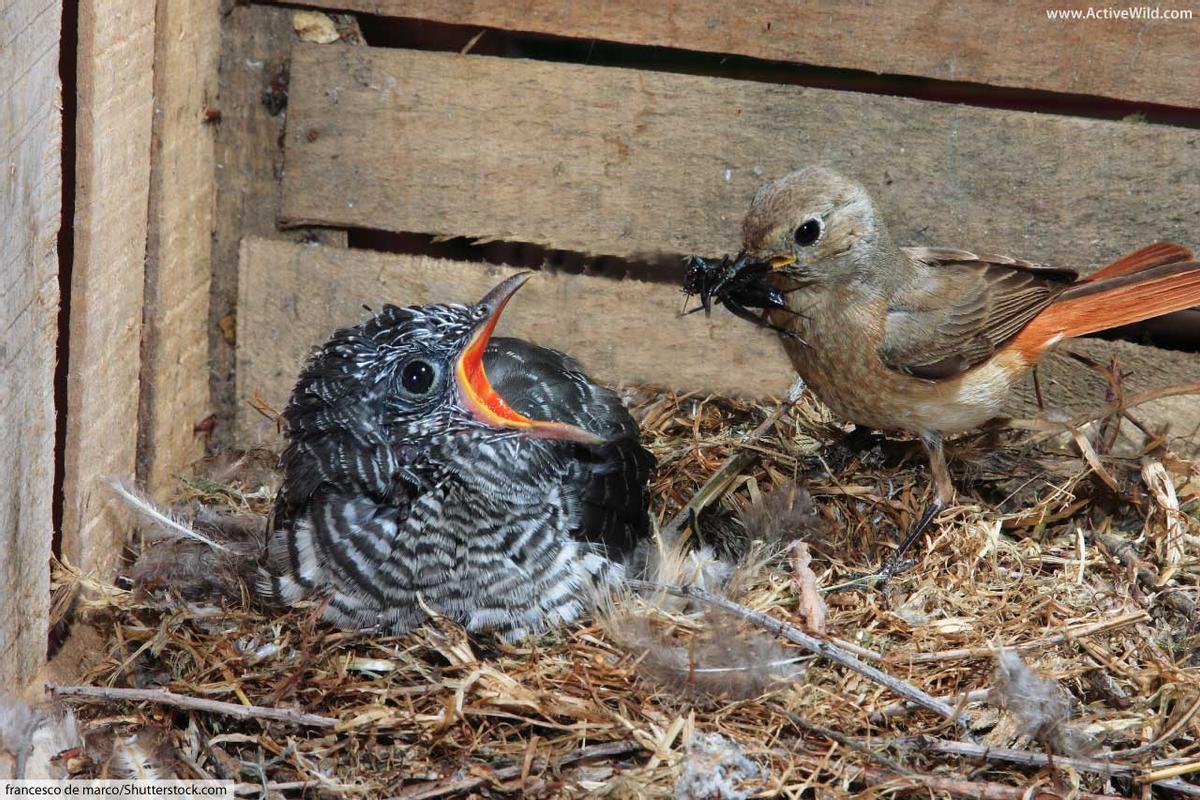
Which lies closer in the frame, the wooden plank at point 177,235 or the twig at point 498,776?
the twig at point 498,776

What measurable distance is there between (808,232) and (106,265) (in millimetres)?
2107

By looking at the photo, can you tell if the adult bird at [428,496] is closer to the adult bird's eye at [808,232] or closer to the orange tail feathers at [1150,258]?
the adult bird's eye at [808,232]

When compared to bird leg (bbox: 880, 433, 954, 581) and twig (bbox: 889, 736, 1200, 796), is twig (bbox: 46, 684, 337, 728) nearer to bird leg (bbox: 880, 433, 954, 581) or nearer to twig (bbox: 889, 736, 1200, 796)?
twig (bbox: 889, 736, 1200, 796)

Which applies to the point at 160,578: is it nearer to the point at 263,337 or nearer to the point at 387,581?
the point at 387,581

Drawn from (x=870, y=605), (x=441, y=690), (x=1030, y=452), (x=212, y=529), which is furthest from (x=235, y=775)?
(x=1030, y=452)

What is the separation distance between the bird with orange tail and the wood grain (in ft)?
1.89

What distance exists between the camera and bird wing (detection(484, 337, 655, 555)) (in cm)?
386

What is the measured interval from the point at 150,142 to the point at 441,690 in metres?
2.01

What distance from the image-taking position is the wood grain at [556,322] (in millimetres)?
4570

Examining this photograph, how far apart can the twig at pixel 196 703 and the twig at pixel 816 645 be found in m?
1.02

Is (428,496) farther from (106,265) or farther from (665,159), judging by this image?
(665,159)

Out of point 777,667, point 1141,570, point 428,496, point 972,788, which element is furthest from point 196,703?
point 1141,570

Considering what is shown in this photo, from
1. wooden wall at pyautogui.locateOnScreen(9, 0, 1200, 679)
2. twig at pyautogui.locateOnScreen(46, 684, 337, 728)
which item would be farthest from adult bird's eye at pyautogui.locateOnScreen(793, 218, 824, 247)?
twig at pyautogui.locateOnScreen(46, 684, 337, 728)

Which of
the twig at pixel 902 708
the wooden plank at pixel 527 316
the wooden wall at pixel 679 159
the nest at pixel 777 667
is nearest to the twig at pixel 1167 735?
the nest at pixel 777 667
